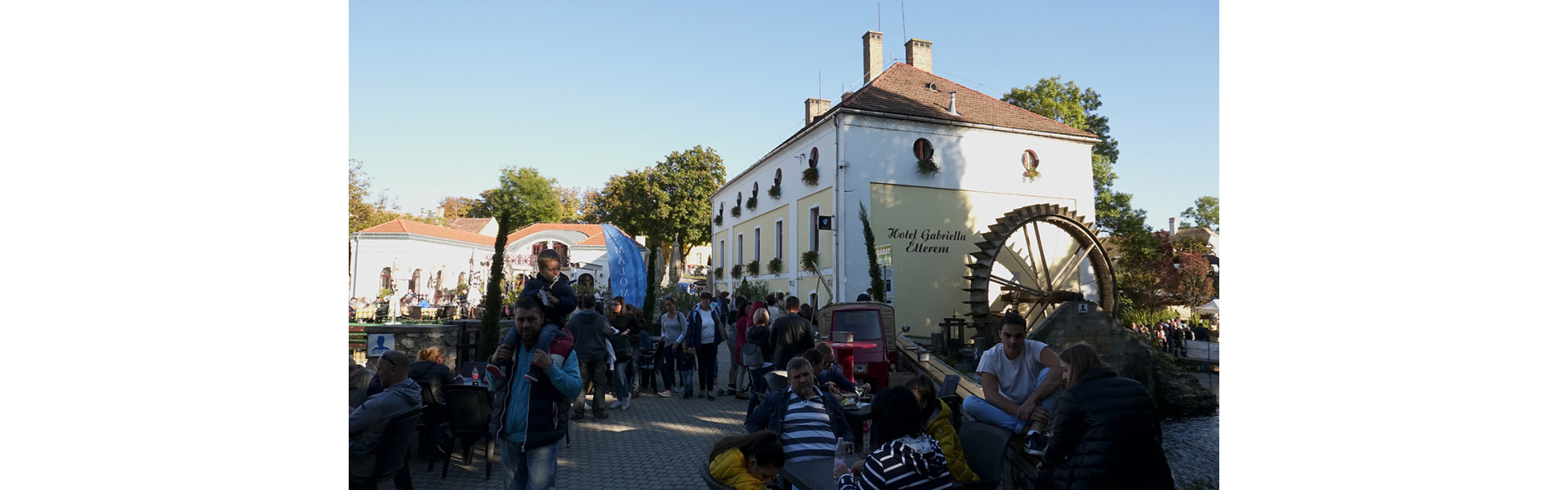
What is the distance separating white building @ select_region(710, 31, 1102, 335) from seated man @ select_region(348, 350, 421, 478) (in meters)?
14.2

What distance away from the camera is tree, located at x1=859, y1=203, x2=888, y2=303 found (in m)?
18.2

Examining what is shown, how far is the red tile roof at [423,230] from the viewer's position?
14.7 meters

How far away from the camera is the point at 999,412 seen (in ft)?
17.2

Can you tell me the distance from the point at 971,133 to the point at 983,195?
1.67 meters

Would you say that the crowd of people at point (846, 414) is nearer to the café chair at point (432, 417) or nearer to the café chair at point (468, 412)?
the café chair at point (432, 417)

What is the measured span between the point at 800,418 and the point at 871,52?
67.3 ft

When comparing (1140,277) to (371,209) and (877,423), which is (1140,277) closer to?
(877,423)

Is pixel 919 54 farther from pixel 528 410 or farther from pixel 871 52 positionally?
pixel 528 410

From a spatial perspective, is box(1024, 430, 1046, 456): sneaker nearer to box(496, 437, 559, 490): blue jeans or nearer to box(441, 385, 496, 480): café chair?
box(496, 437, 559, 490): blue jeans

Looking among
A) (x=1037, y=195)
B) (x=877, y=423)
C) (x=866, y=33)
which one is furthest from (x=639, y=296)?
(x=866, y=33)

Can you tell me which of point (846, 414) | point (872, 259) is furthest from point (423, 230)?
point (846, 414)

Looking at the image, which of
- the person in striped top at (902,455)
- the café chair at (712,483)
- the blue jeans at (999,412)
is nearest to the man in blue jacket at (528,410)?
A: the café chair at (712,483)

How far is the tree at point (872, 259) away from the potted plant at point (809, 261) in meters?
2.01

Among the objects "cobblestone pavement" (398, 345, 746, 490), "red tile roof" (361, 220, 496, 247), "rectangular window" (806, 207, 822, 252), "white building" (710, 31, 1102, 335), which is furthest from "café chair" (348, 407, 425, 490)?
"rectangular window" (806, 207, 822, 252)
